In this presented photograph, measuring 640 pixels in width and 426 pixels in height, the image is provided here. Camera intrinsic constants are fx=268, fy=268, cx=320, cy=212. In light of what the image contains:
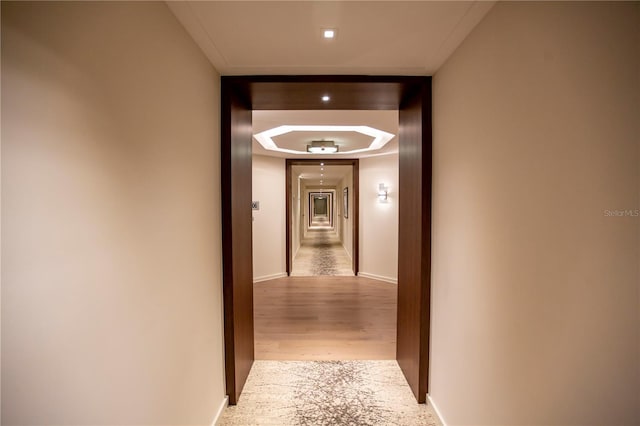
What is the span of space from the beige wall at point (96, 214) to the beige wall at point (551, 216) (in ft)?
5.15

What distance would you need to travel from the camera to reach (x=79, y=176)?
0.82m

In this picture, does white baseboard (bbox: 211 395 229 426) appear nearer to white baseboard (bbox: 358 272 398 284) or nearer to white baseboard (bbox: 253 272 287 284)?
white baseboard (bbox: 253 272 287 284)

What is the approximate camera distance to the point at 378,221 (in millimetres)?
5793

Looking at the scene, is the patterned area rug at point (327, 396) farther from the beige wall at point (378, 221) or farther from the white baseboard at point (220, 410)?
the beige wall at point (378, 221)

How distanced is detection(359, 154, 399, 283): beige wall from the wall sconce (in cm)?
7

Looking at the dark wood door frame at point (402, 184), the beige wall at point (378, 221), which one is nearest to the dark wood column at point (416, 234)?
the dark wood door frame at point (402, 184)

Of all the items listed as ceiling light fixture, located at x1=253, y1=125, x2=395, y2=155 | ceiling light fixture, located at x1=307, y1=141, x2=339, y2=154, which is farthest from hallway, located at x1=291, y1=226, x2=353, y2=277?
ceiling light fixture, located at x1=253, y1=125, x2=395, y2=155

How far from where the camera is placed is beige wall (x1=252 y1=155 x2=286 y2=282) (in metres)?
5.60

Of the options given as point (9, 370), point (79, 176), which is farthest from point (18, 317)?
point (79, 176)

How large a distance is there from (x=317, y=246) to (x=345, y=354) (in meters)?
7.63

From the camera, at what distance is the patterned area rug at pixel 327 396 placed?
6.57ft

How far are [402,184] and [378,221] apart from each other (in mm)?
3326

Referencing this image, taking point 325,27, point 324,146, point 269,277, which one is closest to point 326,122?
point 324,146

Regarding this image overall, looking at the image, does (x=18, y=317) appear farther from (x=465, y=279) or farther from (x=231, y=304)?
(x=465, y=279)
